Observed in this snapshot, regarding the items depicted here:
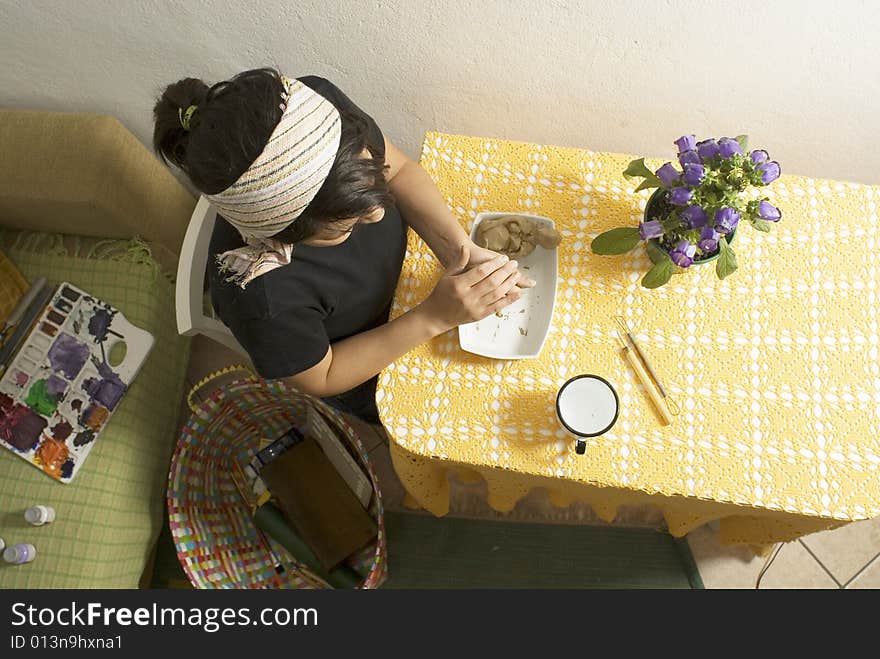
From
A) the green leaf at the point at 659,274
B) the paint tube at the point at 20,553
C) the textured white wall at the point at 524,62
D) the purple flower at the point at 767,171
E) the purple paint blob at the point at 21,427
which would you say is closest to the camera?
the purple flower at the point at 767,171

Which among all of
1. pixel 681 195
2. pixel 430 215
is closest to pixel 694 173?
pixel 681 195

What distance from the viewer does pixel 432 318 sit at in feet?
2.95

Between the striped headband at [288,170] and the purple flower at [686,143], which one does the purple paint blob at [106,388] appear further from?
the purple flower at [686,143]

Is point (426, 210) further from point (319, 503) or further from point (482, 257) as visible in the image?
point (319, 503)

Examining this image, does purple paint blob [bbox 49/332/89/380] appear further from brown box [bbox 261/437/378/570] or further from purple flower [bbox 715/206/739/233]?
purple flower [bbox 715/206/739/233]

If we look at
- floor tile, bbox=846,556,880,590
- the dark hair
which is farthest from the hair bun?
floor tile, bbox=846,556,880,590

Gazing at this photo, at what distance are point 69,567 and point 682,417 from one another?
1.14 m

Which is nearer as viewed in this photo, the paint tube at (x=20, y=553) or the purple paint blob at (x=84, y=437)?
the paint tube at (x=20, y=553)

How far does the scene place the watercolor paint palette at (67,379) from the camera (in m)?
1.30

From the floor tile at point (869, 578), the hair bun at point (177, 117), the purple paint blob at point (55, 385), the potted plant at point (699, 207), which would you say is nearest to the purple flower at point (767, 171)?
the potted plant at point (699, 207)

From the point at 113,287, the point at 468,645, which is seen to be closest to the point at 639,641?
the point at 468,645

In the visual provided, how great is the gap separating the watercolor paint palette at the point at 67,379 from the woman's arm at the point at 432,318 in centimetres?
62

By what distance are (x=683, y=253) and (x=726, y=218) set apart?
79 millimetres

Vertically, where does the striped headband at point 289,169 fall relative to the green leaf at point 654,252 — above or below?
above
